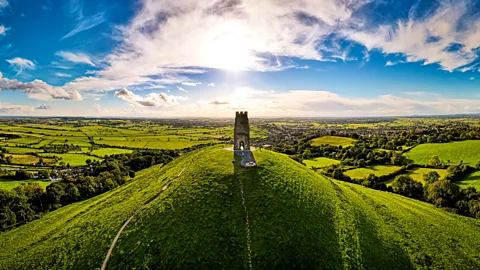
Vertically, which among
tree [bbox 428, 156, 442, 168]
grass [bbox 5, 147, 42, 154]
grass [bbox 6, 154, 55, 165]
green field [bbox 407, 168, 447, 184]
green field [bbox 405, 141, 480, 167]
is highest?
green field [bbox 405, 141, 480, 167]

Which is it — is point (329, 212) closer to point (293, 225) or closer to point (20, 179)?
point (293, 225)

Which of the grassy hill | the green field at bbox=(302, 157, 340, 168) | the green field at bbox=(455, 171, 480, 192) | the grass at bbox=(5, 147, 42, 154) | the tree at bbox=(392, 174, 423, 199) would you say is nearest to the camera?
the grassy hill

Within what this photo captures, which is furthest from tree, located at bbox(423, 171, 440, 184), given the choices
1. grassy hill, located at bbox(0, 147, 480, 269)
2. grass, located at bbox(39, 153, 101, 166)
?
grass, located at bbox(39, 153, 101, 166)

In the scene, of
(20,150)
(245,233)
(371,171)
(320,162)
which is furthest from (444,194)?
(20,150)

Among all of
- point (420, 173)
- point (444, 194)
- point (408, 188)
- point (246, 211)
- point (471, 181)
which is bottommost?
point (408, 188)

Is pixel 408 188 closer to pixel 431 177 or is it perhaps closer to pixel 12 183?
pixel 431 177

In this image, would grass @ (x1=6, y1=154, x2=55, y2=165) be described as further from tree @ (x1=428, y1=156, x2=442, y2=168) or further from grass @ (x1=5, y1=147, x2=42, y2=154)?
tree @ (x1=428, y1=156, x2=442, y2=168)

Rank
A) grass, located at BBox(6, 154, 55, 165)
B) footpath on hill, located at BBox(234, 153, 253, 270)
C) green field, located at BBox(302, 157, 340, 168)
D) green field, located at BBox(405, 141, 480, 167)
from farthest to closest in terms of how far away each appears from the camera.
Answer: grass, located at BBox(6, 154, 55, 165)
green field, located at BBox(302, 157, 340, 168)
green field, located at BBox(405, 141, 480, 167)
footpath on hill, located at BBox(234, 153, 253, 270)
